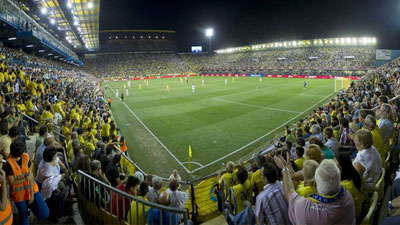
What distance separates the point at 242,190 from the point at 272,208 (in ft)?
4.33

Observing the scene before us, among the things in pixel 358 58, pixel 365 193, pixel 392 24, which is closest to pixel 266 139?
pixel 365 193

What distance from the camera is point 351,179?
10.9ft

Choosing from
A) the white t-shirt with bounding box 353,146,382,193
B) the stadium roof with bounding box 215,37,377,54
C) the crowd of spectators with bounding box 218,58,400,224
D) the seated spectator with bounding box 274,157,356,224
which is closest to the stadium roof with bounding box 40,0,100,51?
the crowd of spectators with bounding box 218,58,400,224

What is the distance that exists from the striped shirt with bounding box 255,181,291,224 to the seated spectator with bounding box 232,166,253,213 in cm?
115

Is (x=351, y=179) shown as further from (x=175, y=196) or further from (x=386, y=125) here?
(x=386, y=125)

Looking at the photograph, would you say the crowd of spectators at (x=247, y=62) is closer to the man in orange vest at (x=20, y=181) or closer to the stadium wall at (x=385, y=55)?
the stadium wall at (x=385, y=55)

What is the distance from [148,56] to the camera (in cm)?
10081

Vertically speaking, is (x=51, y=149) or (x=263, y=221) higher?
(x=51, y=149)

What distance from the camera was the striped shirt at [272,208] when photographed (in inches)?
120

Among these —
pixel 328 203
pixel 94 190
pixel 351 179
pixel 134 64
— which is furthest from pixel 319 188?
pixel 134 64

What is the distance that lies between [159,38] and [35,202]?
112 meters

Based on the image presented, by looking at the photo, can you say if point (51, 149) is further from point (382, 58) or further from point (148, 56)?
point (148, 56)

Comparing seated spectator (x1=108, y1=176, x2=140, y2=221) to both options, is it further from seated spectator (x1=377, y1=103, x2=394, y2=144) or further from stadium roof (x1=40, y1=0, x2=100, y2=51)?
stadium roof (x1=40, y1=0, x2=100, y2=51)

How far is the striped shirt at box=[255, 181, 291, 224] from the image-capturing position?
3.05 metres
